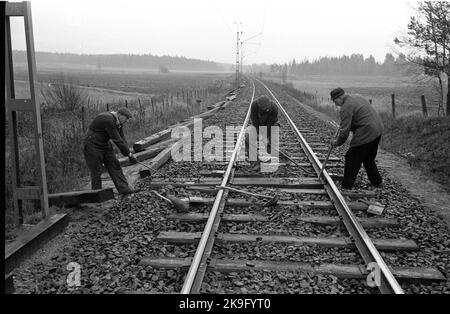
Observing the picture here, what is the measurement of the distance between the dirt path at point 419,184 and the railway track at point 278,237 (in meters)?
0.92

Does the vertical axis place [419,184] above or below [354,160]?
below

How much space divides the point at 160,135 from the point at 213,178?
14.2 ft

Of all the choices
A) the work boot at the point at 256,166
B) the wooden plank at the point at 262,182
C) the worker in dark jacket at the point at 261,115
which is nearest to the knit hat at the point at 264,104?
the worker in dark jacket at the point at 261,115

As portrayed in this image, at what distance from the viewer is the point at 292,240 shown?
454cm

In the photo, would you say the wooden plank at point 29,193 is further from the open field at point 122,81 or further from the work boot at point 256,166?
the work boot at point 256,166

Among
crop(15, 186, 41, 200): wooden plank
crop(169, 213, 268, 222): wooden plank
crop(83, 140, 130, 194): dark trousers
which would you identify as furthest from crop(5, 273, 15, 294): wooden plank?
crop(83, 140, 130, 194): dark trousers

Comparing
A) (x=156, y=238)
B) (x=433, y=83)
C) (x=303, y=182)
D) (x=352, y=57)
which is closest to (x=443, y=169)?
(x=303, y=182)

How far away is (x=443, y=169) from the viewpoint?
8.00m

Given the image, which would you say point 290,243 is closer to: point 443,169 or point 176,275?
point 176,275

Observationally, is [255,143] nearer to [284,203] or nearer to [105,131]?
[284,203]

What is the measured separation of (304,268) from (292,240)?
0.62 m

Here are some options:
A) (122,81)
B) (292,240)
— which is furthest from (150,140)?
(122,81)

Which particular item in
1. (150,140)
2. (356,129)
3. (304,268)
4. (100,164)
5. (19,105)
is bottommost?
(304,268)

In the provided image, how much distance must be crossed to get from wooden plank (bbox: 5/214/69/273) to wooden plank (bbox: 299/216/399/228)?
3.07 meters
